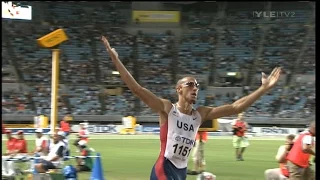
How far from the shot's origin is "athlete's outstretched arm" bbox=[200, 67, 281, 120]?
4.67 metres

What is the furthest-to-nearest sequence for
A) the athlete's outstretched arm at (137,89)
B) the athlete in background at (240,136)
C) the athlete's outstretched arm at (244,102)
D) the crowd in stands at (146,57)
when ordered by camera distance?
1. the crowd in stands at (146,57)
2. the athlete in background at (240,136)
3. the athlete's outstretched arm at (244,102)
4. the athlete's outstretched arm at (137,89)

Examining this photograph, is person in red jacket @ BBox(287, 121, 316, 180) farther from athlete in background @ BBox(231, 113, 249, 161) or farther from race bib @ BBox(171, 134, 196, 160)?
athlete in background @ BBox(231, 113, 249, 161)

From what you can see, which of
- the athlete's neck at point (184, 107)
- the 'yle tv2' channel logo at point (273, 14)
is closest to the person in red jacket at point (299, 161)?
the athlete's neck at point (184, 107)

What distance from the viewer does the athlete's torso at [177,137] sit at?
4656 millimetres

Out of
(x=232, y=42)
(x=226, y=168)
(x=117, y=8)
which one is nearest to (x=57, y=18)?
(x=117, y=8)

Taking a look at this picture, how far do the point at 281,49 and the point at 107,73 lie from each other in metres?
16.7

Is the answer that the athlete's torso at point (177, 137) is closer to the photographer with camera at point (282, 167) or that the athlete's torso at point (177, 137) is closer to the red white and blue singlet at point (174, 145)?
the red white and blue singlet at point (174, 145)

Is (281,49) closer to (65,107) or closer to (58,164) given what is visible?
(65,107)

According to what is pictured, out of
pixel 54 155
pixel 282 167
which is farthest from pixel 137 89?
pixel 54 155

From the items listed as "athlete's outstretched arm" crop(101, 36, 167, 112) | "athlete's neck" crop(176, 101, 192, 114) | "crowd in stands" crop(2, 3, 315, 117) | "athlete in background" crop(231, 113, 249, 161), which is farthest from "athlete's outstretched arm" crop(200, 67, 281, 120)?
"crowd in stands" crop(2, 3, 315, 117)

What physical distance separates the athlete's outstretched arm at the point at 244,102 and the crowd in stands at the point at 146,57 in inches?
1436

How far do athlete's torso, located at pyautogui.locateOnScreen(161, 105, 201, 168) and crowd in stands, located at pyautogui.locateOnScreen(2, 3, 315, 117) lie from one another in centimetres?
3660

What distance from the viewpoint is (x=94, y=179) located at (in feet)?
37.8

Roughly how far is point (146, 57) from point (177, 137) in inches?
1776
